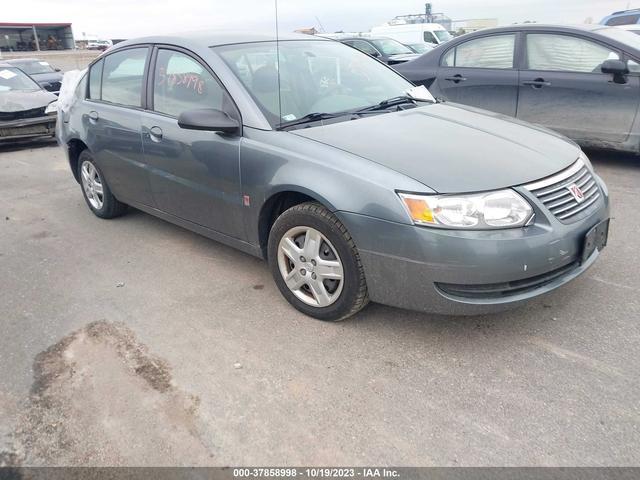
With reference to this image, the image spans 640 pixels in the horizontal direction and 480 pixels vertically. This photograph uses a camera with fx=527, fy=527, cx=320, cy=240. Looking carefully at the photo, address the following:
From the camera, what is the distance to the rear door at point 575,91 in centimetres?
548

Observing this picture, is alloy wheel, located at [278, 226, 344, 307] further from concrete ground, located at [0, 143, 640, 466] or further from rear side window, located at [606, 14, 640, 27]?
rear side window, located at [606, 14, 640, 27]

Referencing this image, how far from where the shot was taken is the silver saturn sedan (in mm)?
2547

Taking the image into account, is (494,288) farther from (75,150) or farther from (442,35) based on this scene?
(442,35)

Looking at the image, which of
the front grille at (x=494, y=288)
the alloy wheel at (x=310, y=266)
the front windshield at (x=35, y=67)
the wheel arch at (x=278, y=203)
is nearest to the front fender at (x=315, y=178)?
the wheel arch at (x=278, y=203)

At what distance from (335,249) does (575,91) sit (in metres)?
4.26

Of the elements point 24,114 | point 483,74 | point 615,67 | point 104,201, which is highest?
point 615,67

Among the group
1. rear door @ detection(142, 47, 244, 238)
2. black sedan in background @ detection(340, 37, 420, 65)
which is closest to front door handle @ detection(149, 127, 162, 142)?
rear door @ detection(142, 47, 244, 238)

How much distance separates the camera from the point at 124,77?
4.34 m

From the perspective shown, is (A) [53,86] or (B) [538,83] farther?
(A) [53,86]

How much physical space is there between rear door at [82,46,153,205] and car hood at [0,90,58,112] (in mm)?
4618

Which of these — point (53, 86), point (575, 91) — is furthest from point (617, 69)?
point (53, 86)

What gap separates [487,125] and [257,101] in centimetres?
146

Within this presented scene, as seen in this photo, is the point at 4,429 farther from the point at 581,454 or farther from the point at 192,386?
the point at 581,454

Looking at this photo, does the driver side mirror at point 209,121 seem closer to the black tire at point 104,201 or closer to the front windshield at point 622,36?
the black tire at point 104,201
